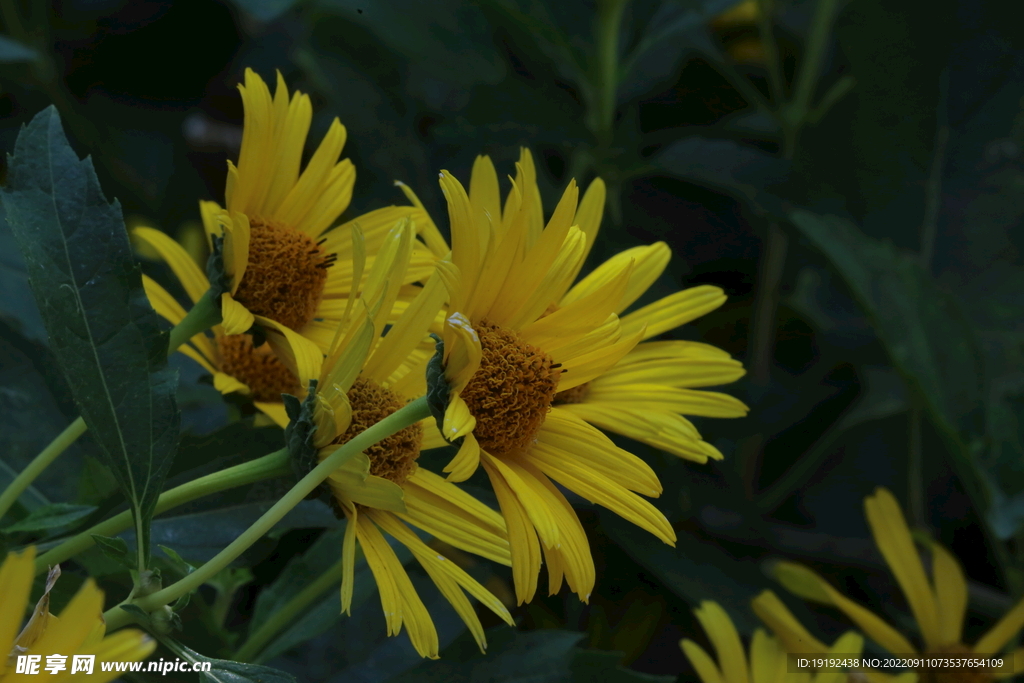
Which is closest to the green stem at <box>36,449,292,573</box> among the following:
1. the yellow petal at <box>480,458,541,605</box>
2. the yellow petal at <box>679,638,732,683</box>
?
the yellow petal at <box>480,458,541,605</box>

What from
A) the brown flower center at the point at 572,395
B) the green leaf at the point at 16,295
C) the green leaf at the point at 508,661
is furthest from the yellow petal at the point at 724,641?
the green leaf at the point at 16,295

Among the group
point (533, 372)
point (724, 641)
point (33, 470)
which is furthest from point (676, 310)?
point (33, 470)

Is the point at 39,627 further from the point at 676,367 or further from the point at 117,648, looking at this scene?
the point at 676,367

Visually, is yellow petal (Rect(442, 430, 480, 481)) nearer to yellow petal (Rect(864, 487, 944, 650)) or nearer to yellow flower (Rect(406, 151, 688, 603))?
yellow flower (Rect(406, 151, 688, 603))

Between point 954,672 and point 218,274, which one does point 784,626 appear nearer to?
point 954,672

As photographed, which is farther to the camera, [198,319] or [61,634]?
[198,319]

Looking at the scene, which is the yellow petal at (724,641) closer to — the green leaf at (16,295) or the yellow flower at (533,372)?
the yellow flower at (533,372)
